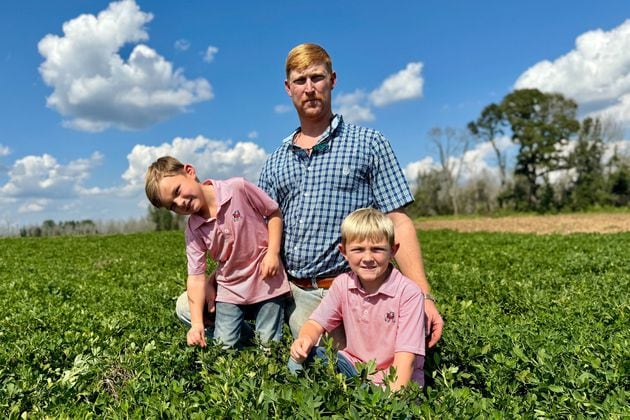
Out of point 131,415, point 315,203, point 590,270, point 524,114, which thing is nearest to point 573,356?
point 315,203

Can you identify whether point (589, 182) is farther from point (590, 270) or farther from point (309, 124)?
point (309, 124)

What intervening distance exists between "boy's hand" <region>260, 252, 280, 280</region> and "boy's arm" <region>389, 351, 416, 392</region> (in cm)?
118

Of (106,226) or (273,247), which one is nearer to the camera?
(273,247)

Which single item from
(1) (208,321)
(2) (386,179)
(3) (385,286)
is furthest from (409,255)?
(1) (208,321)

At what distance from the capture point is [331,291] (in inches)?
135

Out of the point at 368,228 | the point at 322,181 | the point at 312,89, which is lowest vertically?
the point at 368,228

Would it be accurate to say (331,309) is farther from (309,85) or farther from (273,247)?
(309,85)

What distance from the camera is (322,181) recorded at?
156 inches

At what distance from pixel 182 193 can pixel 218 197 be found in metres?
0.31

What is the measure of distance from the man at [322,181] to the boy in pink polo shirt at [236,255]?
0.16 meters

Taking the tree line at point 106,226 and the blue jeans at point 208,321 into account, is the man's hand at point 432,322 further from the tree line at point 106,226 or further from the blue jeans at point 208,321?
the tree line at point 106,226

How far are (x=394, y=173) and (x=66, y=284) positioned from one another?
323 inches

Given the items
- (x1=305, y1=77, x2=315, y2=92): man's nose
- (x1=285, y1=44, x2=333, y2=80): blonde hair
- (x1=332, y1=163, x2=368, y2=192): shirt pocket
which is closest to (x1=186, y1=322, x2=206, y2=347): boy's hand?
(x1=332, y1=163, x2=368, y2=192): shirt pocket

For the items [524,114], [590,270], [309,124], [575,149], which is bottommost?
[590,270]
